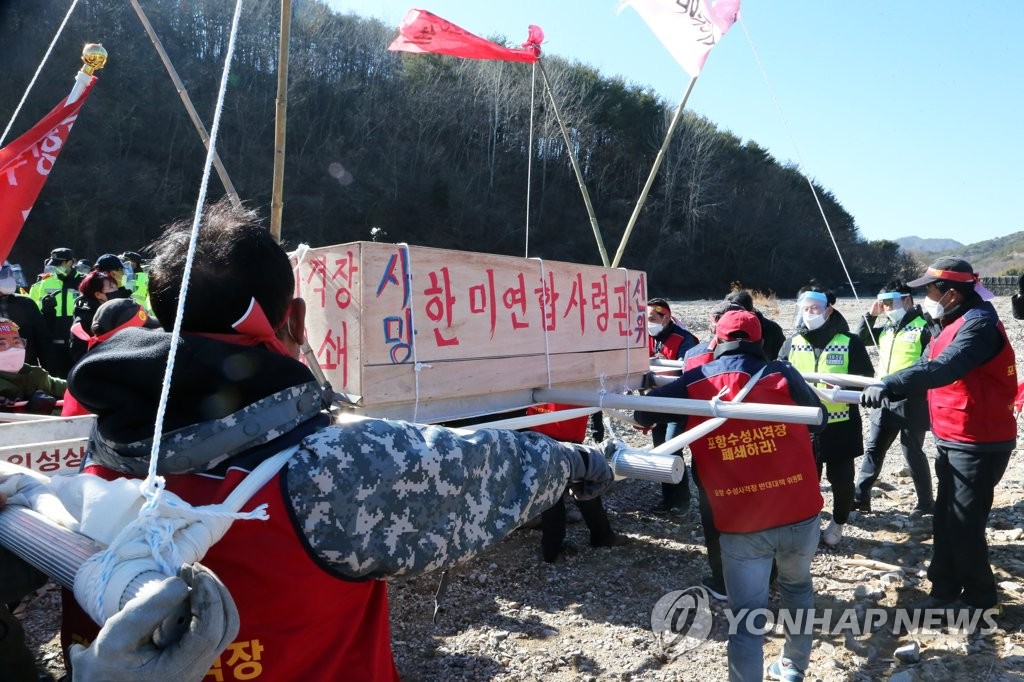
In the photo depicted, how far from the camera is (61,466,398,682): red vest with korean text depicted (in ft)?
3.69

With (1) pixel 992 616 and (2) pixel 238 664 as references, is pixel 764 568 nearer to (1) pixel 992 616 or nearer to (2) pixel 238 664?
(1) pixel 992 616

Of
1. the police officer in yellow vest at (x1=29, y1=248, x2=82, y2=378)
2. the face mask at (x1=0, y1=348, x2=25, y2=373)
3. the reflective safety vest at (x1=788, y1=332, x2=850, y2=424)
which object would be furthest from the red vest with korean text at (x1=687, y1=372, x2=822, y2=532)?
the police officer in yellow vest at (x1=29, y1=248, x2=82, y2=378)

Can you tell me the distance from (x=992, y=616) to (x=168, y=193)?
2570cm

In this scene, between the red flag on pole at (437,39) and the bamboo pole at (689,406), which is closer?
the bamboo pole at (689,406)

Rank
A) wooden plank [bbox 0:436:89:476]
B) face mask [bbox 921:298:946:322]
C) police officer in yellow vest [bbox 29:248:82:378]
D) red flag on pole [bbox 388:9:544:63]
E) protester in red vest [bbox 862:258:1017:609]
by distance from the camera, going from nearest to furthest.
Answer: wooden plank [bbox 0:436:89:476] → protester in red vest [bbox 862:258:1017:609] → face mask [bbox 921:298:946:322] → red flag on pole [bbox 388:9:544:63] → police officer in yellow vest [bbox 29:248:82:378]

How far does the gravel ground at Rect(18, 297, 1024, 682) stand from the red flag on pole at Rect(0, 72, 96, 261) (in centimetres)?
206

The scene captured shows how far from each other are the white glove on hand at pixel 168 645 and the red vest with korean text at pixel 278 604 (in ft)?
0.62

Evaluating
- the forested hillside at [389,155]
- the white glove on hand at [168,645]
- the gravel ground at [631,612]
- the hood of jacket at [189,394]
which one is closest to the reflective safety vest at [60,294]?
the gravel ground at [631,612]

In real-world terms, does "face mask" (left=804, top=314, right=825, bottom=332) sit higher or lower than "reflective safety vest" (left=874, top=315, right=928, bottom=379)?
higher

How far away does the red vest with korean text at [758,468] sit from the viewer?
301cm

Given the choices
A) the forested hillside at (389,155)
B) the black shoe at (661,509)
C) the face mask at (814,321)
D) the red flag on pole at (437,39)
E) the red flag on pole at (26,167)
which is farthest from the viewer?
the forested hillside at (389,155)

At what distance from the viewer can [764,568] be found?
3.09 meters

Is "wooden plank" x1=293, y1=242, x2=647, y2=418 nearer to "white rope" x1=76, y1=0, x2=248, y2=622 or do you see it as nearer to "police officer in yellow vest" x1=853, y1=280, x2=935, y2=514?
"white rope" x1=76, y1=0, x2=248, y2=622

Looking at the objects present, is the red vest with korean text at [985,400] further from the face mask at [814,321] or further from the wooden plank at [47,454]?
the wooden plank at [47,454]
